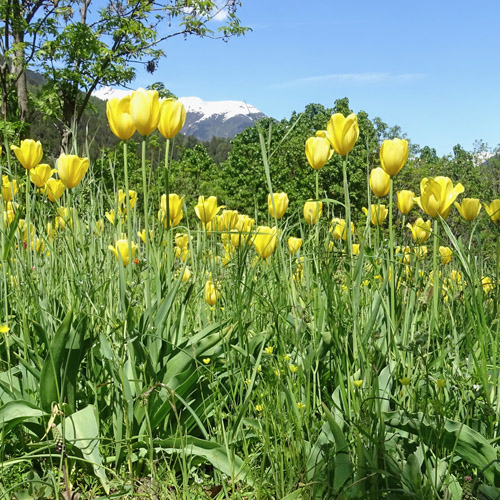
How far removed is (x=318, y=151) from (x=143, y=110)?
22.6 inches

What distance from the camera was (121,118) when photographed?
4.97 ft

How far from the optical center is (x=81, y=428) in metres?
1.41

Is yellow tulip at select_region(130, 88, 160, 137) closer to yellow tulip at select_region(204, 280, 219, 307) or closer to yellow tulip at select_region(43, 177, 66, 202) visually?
yellow tulip at select_region(204, 280, 219, 307)

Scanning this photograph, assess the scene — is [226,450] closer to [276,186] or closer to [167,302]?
[167,302]

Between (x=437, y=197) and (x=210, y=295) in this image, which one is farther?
(x=210, y=295)

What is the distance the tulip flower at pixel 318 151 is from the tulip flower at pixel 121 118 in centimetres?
56

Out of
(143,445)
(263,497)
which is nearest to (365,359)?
(263,497)

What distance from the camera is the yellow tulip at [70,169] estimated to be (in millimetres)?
1831

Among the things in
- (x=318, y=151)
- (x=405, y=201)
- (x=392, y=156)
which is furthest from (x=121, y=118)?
(x=405, y=201)

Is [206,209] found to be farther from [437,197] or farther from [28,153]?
[437,197]

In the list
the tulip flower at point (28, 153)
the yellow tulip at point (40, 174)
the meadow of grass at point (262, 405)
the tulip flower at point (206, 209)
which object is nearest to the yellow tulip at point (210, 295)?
the meadow of grass at point (262, 405)

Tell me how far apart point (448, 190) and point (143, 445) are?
1138 mm

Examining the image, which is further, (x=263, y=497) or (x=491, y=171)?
(x=491, y=171)

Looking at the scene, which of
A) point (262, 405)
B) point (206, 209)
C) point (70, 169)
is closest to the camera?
point (262, 405)
